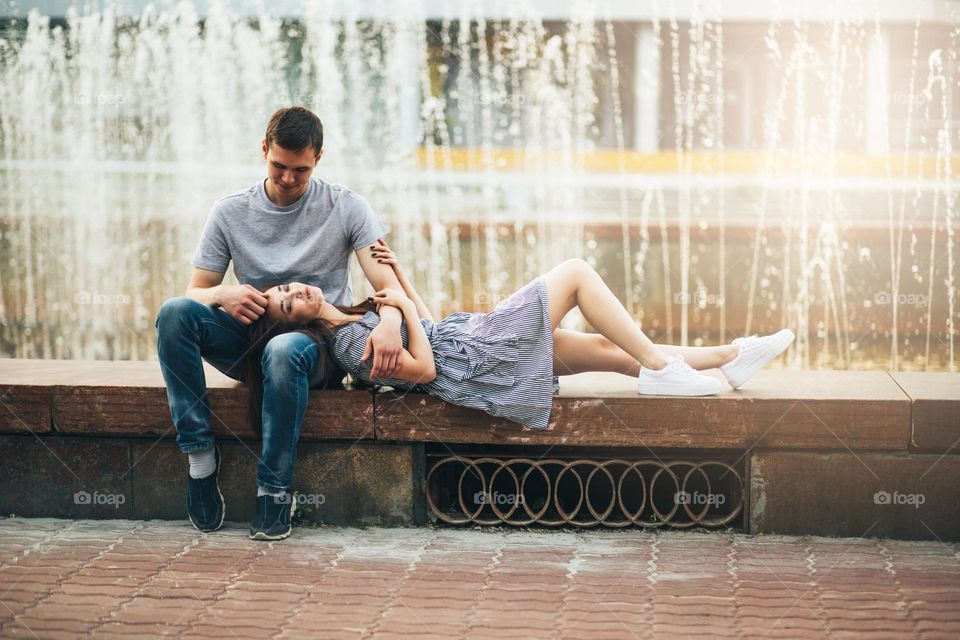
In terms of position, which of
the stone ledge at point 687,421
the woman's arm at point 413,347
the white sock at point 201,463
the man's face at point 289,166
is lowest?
the white sock at point 201,463

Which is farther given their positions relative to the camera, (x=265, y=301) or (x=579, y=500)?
(x=579, y=500)

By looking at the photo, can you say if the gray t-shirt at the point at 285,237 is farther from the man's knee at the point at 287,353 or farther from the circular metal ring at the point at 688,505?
the circular metal ring at the point at 688,505

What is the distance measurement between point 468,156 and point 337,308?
1164 centimetres

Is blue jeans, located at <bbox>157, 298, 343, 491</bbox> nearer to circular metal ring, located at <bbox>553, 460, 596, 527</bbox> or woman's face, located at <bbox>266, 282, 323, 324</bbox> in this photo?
woman's face, located at <bbox>266, 282, 323, 324</bbox>

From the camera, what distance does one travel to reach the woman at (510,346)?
12.7ft

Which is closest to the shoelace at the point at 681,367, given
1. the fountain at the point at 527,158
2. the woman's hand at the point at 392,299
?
the woman's hand at the point at 392,299

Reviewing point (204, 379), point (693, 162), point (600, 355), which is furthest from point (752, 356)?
point (693, 162)

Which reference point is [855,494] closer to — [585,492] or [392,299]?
[585,492]

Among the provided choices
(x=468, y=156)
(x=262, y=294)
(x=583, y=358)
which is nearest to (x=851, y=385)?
(x=583, y=358)

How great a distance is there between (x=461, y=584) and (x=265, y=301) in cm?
123

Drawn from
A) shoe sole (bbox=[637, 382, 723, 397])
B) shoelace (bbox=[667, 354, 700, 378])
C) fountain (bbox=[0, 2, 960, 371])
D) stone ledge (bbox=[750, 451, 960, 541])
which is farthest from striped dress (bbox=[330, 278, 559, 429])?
fountain (bbox=[0, 2, 960, 371])

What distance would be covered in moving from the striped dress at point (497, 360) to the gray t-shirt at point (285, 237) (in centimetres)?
29

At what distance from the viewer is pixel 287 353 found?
372 cm

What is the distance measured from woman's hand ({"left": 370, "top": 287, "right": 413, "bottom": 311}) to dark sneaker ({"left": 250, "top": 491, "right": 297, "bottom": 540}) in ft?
2.49
